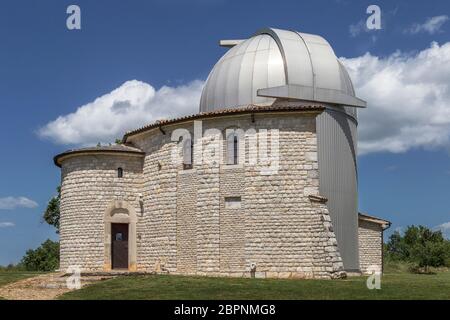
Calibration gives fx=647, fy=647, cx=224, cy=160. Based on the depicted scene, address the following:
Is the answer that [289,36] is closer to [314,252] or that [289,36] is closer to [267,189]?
[267,189]

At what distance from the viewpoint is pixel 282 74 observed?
27.0 meters

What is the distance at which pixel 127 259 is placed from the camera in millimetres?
28406

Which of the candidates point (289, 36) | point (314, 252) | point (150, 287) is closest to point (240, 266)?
point (314, 252)

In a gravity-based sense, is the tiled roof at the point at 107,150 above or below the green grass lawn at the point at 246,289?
above

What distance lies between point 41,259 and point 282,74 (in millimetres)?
27920

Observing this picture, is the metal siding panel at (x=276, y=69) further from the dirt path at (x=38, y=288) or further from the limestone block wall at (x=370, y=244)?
the dirt path at (x=38, y=288)

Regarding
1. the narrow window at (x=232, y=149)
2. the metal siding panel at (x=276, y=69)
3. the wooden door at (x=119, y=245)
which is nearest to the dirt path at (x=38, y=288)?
the wooden door at (x=119, y=245)

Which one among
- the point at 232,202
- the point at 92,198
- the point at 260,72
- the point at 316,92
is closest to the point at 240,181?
the point at 232,202

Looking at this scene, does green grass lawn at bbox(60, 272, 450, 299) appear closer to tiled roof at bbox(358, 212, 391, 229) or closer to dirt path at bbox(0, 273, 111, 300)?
dirt path at bbox(0, 273, 111, 300)

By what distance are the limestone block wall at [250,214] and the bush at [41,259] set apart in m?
21.5

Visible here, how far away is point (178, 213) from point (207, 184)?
1.94m

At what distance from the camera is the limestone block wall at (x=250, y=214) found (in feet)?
78.3

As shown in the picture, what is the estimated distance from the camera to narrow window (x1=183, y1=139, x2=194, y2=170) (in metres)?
26.6

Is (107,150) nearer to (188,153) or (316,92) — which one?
(188,153)
